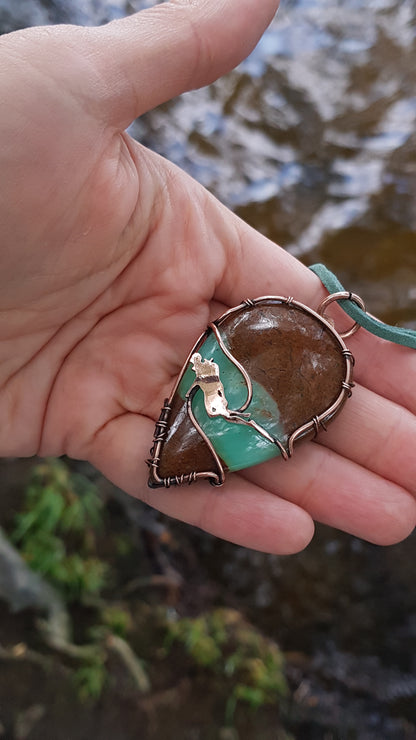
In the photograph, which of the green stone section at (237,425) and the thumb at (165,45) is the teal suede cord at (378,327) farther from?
the thumb at (165,45)

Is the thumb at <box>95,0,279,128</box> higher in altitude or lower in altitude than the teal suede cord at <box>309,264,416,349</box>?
higher

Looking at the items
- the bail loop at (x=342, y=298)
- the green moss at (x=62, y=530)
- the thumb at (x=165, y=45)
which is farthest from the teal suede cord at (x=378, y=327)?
the green moss at (x=62, y=530)

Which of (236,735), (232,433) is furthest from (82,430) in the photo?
(236,735)

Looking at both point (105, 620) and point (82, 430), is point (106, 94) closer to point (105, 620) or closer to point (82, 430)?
point (82, 430)

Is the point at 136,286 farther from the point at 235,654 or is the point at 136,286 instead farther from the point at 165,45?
the point at 235,654

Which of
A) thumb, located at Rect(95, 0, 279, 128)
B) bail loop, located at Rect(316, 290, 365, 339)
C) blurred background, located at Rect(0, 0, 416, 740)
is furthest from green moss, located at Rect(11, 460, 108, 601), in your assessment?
thumb, located at Rect(95, 0, 279, 128)

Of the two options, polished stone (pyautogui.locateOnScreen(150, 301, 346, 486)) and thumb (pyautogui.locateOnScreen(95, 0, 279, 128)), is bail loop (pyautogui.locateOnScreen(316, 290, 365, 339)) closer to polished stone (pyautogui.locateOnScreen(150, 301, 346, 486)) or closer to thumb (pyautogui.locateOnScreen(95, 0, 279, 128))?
polished stone (pyautogui.locateOnScreen(150, 301, 346, 486))

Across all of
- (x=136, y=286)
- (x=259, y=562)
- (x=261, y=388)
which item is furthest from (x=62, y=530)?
(x=261, y=388)
